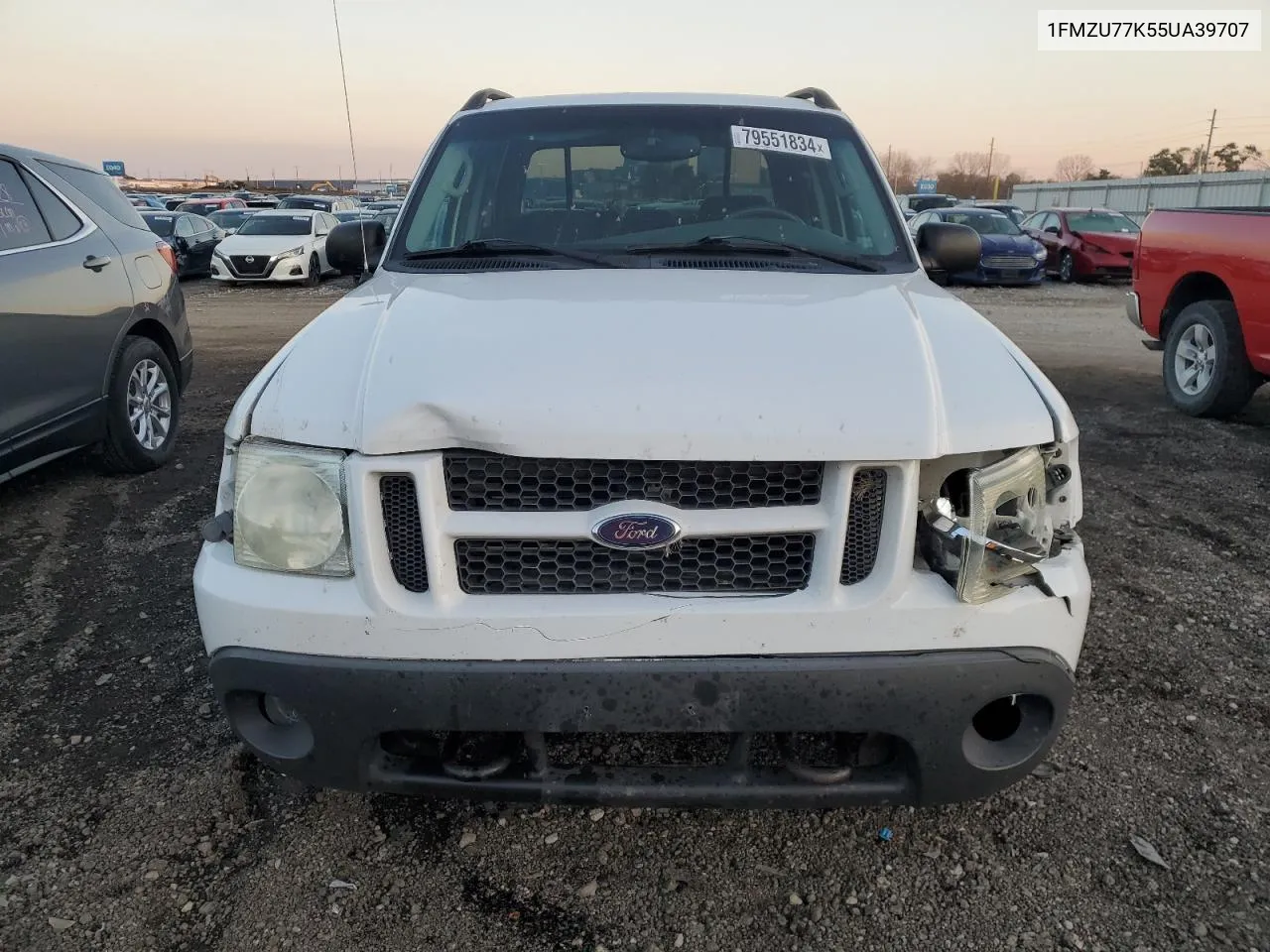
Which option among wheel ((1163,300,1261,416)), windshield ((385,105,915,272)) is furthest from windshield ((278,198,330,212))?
windshield ((385,105,915,272))

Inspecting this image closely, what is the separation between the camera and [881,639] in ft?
6.18

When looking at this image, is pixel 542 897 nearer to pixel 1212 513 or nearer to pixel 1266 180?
pixel 1212 513

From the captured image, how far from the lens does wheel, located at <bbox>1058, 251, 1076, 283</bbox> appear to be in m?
18.3

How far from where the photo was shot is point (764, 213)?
3.17 meters

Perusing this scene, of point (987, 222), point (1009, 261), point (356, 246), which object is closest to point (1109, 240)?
point (987, 222)

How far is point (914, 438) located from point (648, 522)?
0.56 m

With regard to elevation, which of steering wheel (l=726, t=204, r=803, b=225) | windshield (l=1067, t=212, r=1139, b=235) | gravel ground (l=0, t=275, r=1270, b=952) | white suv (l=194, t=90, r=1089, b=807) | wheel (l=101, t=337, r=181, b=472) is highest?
steering wheel (l=726, t=204, r=803, b=225)

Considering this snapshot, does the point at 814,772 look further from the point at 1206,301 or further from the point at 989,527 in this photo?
the point at 1206,301

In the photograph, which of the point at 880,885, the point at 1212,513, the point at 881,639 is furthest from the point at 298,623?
the point at 1212,513

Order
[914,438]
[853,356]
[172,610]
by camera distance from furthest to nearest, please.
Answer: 1. [172,610]
2. [853,356]
3. [914,438]

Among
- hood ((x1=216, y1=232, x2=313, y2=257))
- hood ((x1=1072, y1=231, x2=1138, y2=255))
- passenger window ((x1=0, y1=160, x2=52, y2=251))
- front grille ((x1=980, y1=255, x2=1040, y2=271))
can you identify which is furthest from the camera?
hood ((x1=1072, y1=231, x2=1138, y2=255))

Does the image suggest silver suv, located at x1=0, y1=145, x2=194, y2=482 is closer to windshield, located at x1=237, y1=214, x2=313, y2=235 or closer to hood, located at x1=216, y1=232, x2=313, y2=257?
hood, located at x1=216, y1=232, x2=313, y2=257

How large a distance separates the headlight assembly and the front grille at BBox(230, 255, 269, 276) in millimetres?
16681

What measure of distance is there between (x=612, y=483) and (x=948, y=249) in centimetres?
210
